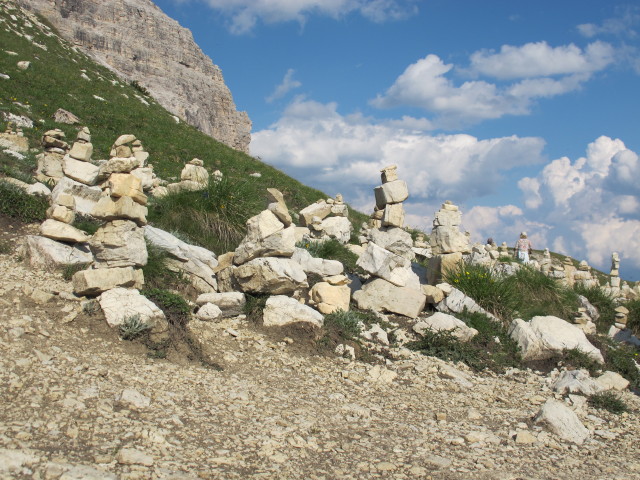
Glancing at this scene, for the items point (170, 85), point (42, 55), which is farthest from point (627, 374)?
point (170, 85)

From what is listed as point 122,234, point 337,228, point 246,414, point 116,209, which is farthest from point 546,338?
point 116,209

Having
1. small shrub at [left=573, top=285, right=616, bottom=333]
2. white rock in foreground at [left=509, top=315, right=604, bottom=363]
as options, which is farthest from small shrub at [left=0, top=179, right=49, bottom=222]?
small shrub at [left=573, top=285, right=616, bottom=333]

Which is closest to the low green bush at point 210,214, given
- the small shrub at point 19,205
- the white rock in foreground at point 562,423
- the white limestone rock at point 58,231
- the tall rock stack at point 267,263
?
the tall rock stack at point 267,263

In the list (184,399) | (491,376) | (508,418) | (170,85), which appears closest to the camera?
(184,399)

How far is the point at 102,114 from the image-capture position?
81.7ft

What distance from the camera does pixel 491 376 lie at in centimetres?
890

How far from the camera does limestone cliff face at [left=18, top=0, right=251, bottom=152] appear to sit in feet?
165

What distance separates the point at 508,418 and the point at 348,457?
2.83 meters

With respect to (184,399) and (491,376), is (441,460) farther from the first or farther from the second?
(491,376)

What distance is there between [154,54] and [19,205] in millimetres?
52140

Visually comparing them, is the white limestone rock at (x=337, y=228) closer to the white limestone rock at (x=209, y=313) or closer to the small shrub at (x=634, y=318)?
the white limestone rock at (x=209, y=313)

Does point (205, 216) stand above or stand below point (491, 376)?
above

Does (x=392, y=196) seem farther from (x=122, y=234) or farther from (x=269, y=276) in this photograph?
(x=122, y=234)

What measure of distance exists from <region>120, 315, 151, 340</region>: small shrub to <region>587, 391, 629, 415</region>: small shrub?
6.70 m
